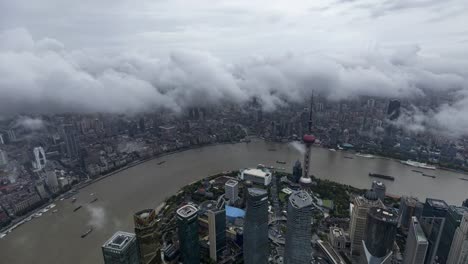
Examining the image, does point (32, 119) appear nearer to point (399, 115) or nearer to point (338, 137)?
point (338, 137)

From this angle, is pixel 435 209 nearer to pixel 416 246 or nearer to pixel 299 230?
pixel 416 246

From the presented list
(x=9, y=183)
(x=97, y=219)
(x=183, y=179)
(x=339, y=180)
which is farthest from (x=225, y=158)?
(x=9, y=183)

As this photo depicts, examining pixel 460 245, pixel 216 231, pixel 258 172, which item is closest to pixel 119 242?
pixel 216 231

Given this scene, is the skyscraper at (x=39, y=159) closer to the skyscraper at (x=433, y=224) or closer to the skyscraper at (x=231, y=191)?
the skyscraper at (x=231, y=191)

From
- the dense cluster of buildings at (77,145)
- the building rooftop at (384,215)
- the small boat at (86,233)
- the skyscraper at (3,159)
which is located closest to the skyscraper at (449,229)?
the building rooftop at (384,215)

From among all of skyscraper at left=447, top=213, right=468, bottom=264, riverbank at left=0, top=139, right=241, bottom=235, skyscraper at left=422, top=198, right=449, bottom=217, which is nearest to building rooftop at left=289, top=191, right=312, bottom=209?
skyscraper at left=447, top=213, right=468, bottom=264
